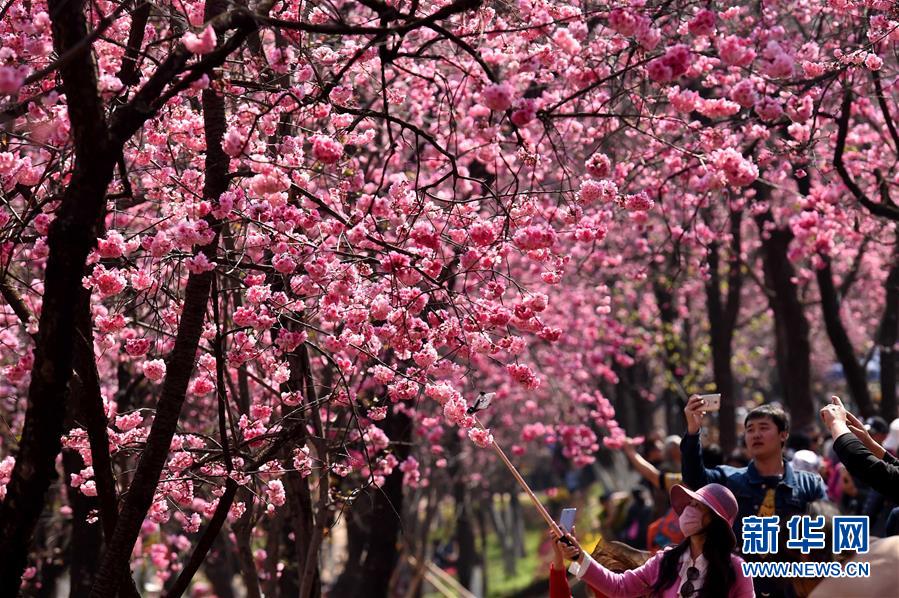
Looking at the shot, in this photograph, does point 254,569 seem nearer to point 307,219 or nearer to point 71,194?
point 307,219

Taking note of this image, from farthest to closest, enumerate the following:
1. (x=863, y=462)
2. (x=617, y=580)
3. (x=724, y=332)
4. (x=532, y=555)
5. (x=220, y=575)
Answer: (x=532, y=555) → (x=220, y=575) → (x=724, y=332) → (x=863, y=462) → (x=617, y=580)

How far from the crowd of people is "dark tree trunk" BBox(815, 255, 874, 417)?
5.01 m

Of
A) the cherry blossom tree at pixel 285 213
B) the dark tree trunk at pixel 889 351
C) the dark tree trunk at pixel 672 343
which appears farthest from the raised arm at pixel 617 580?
the dark tree trunk at pixel 672 343

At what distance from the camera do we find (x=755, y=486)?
6754 mm

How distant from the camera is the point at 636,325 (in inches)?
955

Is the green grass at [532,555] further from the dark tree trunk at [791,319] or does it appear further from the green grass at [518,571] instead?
the dark tree trunk at [791,319]

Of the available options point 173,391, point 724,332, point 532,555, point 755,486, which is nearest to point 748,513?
point 755,486

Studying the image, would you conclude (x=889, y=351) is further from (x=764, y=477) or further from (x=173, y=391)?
(x=173, y=391)

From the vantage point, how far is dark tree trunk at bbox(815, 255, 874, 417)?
45.1 feet

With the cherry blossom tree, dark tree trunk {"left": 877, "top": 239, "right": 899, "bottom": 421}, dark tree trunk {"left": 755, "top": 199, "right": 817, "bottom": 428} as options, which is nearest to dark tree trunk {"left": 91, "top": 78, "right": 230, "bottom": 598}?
the cherry blossom tree

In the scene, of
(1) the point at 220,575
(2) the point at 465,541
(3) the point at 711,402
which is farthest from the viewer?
(2) the point at 465,541

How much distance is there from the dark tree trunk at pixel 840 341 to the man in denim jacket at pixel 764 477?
7231 millimetres

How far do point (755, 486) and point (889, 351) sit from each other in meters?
9.58

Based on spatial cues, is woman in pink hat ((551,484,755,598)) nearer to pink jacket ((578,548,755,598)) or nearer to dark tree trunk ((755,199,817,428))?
pink jacket ((578,548,755,598))
